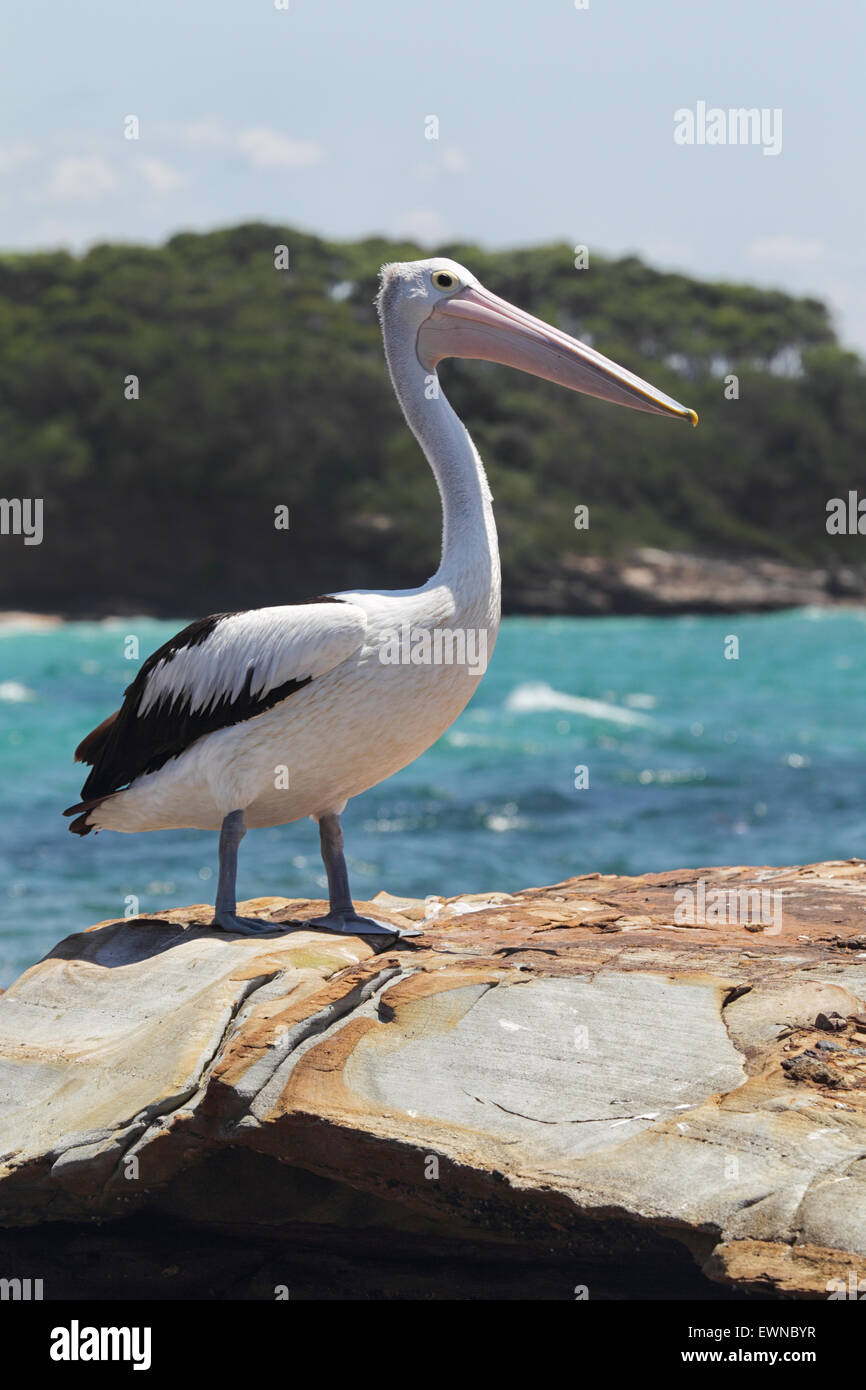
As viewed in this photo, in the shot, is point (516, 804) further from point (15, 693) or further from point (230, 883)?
point (15, 693)

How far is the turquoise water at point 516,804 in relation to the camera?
1076 cm

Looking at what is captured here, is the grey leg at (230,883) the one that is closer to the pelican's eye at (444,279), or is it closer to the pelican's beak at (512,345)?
the pelican's beak at (512,345)

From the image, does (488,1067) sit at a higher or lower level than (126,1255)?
higher

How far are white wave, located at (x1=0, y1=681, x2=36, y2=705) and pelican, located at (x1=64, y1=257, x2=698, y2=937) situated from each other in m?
19.5

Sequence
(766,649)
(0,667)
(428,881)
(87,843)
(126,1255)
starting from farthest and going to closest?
(766,649) < (0,667) < (87,843) < (428,881) < (126,1255)

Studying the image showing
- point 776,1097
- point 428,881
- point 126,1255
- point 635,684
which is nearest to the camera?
point 776,1097

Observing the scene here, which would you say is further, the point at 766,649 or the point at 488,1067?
the point at 766,649

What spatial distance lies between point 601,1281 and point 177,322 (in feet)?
182

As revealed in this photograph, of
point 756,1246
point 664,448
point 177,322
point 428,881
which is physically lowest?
point 428,881

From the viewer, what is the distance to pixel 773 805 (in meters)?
13.8

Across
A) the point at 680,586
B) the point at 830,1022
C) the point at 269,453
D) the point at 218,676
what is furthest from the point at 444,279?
the point at 680,586

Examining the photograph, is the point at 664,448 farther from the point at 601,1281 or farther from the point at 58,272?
the point at 601,1281

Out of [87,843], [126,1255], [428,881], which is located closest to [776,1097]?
[126,1255]

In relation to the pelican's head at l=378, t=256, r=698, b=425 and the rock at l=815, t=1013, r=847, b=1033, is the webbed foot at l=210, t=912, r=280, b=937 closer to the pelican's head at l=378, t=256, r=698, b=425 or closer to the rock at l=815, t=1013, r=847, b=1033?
the rock at l=815, t=1013, r=847, b=1033
